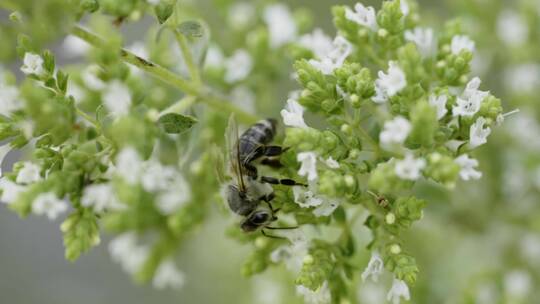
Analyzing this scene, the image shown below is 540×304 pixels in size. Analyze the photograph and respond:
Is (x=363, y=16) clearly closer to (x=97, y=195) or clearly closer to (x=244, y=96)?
(x=244, y=96)

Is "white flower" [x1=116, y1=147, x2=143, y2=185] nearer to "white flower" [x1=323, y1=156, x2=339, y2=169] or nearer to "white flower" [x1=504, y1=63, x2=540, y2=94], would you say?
"white flower" [x1=323, y1=156, x2=339, y2=169]

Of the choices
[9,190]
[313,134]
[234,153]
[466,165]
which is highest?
[466,165]

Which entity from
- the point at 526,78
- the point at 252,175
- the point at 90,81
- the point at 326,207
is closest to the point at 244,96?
the point at 90,81

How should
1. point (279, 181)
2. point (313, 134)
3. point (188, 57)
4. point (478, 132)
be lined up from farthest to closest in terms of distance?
point (188, 57)
point (279, 181)
point (478, 132)
point (313, 134)

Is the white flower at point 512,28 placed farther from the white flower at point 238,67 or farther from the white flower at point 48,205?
the white flower at point 48,205

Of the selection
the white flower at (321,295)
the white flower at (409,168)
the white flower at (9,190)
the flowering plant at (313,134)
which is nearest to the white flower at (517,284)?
the flowering plant at (313,134)

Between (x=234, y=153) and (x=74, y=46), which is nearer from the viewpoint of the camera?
(x=234, y=153)
